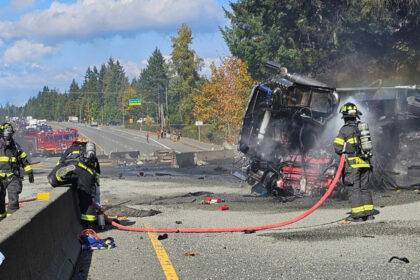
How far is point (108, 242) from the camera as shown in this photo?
772cm

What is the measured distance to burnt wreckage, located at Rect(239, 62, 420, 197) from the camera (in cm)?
1169

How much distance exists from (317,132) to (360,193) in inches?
130

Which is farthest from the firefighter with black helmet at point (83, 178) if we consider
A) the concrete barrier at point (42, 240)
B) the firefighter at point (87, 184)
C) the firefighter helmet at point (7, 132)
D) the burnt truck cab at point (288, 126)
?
the burnt truck cab at point (288, 126)

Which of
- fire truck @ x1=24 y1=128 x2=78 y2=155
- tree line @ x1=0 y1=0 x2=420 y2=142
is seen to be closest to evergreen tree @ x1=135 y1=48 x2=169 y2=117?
tree line @ x1=0 y1=0 x2=420 y2=142

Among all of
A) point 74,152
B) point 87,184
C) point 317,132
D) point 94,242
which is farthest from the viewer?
point 317,132

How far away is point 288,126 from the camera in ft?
40.9

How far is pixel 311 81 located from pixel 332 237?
5414 mm

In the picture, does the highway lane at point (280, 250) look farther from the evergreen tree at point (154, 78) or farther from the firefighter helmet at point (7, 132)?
the evergreen tree at point (154, 78)

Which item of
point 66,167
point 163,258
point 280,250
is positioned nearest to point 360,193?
point 280,250

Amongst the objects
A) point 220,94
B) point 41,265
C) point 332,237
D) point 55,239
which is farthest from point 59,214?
point 220,94

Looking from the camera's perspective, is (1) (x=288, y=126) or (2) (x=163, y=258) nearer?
(2) (x=163, y=258)

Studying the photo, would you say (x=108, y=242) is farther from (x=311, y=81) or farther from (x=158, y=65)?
(x=158, y=65)

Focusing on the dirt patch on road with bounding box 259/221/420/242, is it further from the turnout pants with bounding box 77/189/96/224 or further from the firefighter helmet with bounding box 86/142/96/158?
the firefighter helmet with bounding box 86/142/96/158

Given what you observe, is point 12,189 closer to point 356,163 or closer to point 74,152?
point 74,152
